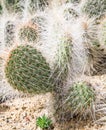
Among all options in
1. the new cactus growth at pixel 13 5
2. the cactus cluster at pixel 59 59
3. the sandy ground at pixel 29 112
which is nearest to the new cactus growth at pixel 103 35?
the cactus cluster at pixel 59 59

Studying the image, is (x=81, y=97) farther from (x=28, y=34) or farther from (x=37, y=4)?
(x=37, y=4)

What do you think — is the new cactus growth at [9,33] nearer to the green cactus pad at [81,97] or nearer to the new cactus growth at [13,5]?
the green cactus pad at [81,97]

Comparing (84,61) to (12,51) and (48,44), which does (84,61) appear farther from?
(12,51)

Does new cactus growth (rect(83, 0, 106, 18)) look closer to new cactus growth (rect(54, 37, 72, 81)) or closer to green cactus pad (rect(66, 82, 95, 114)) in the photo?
new cactus growth (rect(54, 37, 72, 81))

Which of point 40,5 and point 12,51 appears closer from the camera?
point 12,51

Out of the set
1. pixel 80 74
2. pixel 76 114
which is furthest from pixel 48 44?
pixel 76 114
